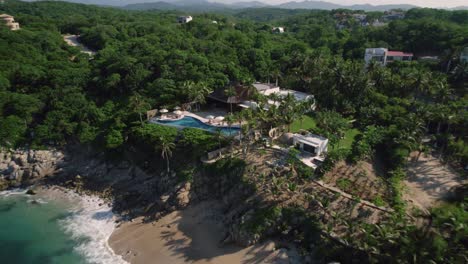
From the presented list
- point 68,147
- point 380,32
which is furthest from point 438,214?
point 380,32

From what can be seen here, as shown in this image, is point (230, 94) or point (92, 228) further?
point (230, 94)

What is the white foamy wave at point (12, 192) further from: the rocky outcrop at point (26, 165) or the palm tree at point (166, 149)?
the palm tree at point (166, 149)

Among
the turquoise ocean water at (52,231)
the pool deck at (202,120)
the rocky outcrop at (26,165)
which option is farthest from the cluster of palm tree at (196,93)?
the rocky outcrop at (26,165)

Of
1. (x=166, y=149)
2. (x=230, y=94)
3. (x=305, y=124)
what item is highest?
(x=230, y=94)

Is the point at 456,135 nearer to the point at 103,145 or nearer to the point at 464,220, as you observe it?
the point at 464,220

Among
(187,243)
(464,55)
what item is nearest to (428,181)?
(187,243)

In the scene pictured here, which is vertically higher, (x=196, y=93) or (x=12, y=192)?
(x=196, y=93)

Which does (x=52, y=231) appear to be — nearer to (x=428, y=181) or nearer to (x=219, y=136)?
(x=219, y=136)
